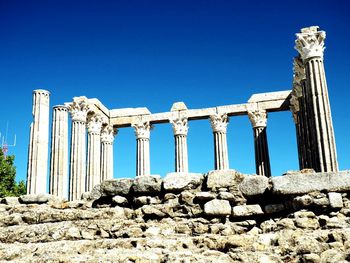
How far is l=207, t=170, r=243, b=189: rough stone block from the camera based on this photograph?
8.55 m

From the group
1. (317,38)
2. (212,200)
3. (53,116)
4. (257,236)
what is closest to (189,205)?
(212,200)

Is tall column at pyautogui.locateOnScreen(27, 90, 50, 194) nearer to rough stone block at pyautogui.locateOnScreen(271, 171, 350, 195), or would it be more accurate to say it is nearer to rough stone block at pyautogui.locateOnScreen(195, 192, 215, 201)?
rough stone block at pyautogui.locateOnScreen(195, 192, 215, 201)

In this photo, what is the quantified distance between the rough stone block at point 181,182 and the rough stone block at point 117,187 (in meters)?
0.92

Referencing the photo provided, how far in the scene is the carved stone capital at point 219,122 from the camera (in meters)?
28.6

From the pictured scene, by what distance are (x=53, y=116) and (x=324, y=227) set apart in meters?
19.1

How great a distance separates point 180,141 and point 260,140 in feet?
19.1

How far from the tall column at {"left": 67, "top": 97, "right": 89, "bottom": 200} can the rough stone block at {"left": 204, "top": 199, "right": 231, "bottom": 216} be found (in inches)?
647

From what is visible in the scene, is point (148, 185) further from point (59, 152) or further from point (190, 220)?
point (59, 152)

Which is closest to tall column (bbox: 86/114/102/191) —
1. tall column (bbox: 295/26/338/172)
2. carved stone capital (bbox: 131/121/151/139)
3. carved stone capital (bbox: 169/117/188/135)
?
carved stone capital (bbox: 131/121/151/139)

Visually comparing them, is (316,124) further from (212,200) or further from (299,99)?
(212,200)

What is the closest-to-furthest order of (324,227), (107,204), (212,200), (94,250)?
(94,250)
(324,227)
(212,200)
(107,204)

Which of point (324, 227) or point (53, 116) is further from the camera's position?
point (53, 116)

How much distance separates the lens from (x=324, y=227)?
7.50 m

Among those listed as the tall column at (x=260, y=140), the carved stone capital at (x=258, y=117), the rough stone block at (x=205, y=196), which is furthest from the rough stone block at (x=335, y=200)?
the carved stone capital at (x=258, y=117)
